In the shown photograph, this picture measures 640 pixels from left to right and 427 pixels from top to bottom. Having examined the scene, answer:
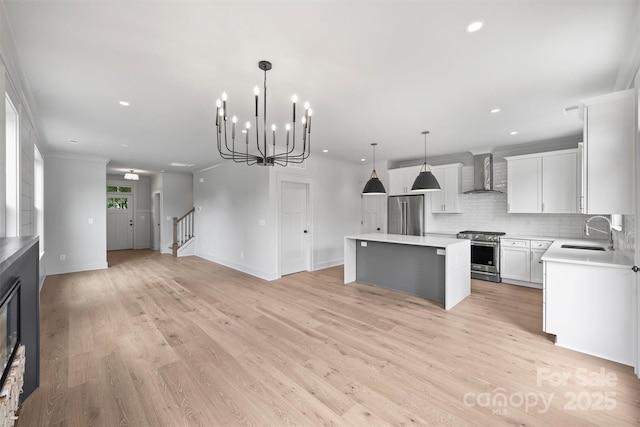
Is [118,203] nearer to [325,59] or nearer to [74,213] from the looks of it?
[74,213]

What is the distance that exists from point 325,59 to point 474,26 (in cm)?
110

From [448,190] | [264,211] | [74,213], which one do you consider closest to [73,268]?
[74,213]

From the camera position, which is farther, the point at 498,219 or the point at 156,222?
the point at 156,222

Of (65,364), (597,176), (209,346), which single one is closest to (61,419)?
(65,364)

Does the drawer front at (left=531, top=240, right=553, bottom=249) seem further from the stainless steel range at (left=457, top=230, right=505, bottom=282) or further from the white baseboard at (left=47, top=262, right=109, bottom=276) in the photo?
the white baseboard at (left=47, top=262, right=109, bottom=276)

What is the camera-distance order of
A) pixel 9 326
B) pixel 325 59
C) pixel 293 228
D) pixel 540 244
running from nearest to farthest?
pixel 9 326 < pixel 325 59 < pixel 540 244 < pixel 293 228

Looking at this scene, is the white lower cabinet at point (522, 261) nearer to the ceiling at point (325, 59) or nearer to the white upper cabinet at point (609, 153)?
the ceiling at point (325, 59)

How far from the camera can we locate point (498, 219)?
568 centimetres

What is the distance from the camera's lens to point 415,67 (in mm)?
2486

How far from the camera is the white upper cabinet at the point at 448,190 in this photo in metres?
5.94

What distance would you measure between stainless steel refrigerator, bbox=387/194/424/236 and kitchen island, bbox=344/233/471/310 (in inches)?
65.5

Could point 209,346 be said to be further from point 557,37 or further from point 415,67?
point 557,37

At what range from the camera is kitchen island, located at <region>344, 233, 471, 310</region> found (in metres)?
3.95

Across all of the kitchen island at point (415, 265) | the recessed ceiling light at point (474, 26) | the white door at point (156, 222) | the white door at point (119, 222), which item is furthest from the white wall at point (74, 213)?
the recessed ceiling light at point (474, 26)
